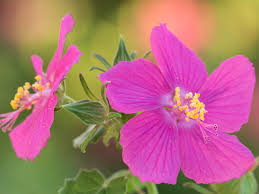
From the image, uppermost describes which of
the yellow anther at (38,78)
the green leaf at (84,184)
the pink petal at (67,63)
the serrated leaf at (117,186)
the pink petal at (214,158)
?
the pink petal at (67,63)

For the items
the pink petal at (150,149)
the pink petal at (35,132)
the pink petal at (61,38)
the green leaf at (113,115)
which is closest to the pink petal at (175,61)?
the pink petal at (150,149)

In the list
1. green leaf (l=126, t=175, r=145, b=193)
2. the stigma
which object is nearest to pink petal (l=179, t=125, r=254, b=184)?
the stigma

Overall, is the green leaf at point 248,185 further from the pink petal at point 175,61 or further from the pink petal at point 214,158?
the pink petal at point 175,61

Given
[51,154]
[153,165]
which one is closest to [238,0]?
[51,154]

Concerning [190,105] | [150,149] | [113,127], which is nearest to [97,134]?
[113,127]

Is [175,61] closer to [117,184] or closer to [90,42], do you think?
[117,184]

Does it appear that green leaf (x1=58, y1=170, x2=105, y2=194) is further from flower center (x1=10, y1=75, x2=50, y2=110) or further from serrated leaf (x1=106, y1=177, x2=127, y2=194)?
flower center (x1=10, y1=75, x2=50, y2=110)

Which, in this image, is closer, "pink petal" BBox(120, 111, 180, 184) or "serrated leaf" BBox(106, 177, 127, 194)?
"pink petal" BBox(120, 111, 180, 184)
